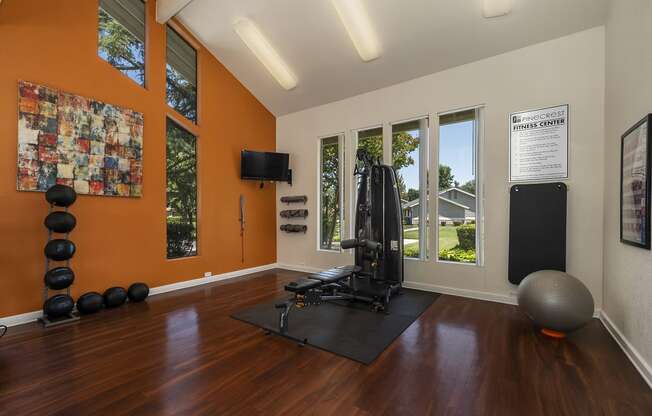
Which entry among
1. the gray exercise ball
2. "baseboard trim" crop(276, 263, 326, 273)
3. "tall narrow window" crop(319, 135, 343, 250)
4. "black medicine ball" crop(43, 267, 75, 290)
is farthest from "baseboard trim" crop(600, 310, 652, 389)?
"black medicine ball" crop(43, 267, 75, 290)

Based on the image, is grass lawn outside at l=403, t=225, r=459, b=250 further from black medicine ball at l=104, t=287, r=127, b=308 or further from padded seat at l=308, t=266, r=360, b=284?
black medicine ball at l=104, t=287, r=127, b=308

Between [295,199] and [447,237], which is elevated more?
[295,199]

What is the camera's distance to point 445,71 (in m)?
4.17

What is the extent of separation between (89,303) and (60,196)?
1204mm

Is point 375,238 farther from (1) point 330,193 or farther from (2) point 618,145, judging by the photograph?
(2) point 618,145

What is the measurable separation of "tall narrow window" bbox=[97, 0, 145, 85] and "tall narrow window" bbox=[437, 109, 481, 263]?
14.3 ft

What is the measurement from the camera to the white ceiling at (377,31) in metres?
3.31

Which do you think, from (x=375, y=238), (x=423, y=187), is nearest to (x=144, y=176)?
(x=375, y=238)

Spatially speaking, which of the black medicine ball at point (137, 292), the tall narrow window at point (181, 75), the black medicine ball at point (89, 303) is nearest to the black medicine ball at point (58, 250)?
the black medicine ball at point (89, 303)

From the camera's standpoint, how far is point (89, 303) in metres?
3.27

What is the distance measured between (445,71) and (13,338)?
568cm

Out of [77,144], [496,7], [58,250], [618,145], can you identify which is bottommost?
[58,250]

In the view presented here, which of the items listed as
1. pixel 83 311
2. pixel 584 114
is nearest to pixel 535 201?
pixel 584 114

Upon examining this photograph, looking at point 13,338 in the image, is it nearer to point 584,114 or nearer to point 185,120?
point 185,120
